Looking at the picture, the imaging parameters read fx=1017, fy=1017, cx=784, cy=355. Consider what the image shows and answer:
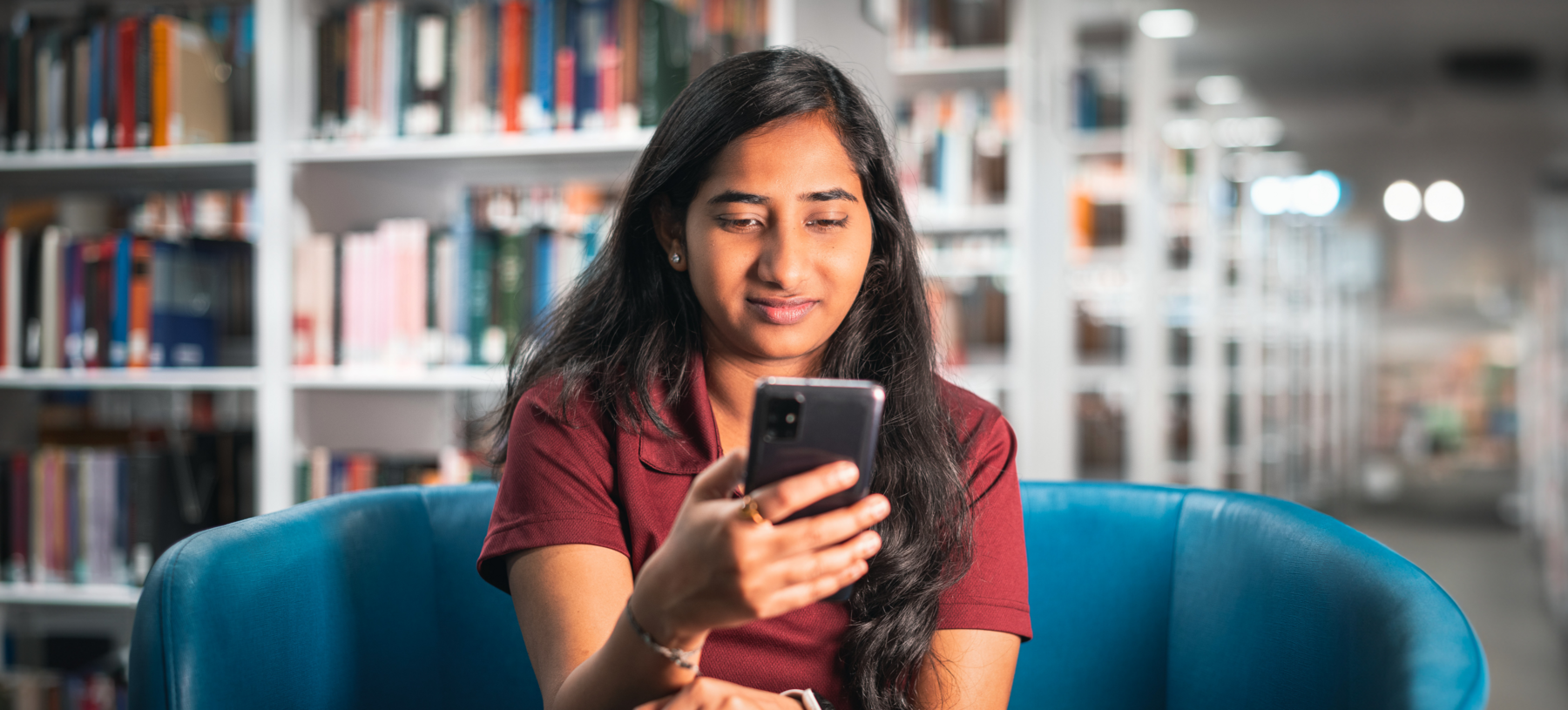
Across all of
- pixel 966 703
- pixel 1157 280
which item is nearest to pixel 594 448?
pixel 966 703

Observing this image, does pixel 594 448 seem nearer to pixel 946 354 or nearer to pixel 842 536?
pixel 842 536

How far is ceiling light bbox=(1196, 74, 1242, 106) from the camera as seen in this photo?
7.02m

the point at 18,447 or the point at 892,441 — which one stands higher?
the point at 892,441

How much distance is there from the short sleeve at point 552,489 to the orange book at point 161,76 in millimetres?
1733

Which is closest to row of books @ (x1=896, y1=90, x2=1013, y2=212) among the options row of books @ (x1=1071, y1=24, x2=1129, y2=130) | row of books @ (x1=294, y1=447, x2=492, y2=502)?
row of books @ (x1=1071, y1=24, x2=1129, y2=130)

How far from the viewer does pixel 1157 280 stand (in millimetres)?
3805

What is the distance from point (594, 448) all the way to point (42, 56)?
2.08 metres

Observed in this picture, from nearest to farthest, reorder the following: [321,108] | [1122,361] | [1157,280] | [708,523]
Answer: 1. [708,523]
2. [321,108]
3. [1157,280]
4. [1122,361]

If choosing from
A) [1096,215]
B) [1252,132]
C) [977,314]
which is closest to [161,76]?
[977,314]

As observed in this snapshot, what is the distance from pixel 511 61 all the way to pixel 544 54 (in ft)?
0.25

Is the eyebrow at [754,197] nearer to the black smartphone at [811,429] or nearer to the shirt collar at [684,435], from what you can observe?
the shirt collar at [684,435]

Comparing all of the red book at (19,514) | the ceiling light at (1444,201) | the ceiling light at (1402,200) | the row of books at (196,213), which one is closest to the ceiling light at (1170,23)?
the ceiling light at (1402,200)

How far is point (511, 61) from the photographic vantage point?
2.16 metres

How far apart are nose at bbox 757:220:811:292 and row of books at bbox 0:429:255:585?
1.77 m
